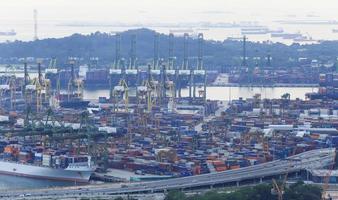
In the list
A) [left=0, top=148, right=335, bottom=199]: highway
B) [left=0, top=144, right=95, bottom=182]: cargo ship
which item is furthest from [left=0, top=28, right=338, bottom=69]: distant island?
[left=0, top=148, right=335, bottom=199]: highway

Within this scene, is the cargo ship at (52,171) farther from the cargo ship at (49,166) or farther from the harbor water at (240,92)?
the harbor water at (240,92)

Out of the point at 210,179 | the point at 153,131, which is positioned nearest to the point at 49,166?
the point at 210,179

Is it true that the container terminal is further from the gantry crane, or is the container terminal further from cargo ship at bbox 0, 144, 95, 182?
the gantry crane

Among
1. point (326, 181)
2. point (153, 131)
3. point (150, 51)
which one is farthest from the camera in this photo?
point (150, 51)

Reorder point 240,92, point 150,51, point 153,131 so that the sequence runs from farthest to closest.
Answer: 1. point 150,51
2. point 240,92
3. point 153,131

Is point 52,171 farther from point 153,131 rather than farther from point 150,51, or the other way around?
point 150,51

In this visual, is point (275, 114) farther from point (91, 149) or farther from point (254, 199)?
point (254, 199)

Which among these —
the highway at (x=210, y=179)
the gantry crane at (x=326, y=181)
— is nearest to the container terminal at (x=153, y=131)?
the gantry crane at (x=326, y=181)
